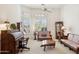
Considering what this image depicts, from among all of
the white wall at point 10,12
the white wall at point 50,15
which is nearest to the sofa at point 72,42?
the white wall at point 50,15

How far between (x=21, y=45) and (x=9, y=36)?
349 mm

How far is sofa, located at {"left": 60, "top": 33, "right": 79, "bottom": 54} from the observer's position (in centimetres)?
367

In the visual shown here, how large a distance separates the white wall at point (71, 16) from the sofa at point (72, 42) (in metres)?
0.12

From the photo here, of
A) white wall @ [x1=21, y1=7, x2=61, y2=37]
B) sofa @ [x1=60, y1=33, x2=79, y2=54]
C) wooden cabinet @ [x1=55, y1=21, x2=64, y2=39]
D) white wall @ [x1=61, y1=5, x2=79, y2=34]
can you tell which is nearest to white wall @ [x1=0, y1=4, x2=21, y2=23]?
white wall @ [x1=21, y1=7, x2=61, y2=37]

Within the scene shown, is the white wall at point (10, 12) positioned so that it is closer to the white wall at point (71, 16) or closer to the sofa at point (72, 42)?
the white wall at point (71, 16)

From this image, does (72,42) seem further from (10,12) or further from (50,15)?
(10,12)

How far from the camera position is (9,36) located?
3680 mm

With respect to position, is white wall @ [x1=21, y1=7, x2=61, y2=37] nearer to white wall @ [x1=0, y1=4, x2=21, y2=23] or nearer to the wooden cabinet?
the wooden cabinet

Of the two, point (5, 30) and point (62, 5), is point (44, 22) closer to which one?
point (62, 5)

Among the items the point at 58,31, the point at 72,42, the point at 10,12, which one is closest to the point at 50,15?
the point at 58,31

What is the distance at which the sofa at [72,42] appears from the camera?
12.0 feet

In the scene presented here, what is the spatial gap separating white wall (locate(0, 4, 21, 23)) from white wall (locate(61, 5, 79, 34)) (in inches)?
41.0

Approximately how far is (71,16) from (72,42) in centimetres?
59
